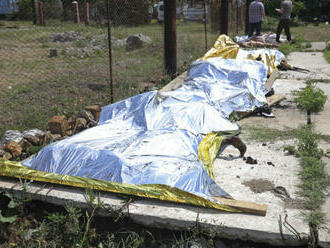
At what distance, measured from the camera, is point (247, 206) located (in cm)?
303

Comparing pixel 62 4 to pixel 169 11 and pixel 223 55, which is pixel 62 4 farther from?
pixel 223 55

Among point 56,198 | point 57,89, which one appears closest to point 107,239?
point 56,198

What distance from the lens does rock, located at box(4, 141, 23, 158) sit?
4324 mm

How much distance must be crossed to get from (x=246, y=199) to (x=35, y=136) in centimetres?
265

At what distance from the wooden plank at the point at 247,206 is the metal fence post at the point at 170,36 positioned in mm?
5538

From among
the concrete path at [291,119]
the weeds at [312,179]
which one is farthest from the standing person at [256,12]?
the weeds at [312,179]

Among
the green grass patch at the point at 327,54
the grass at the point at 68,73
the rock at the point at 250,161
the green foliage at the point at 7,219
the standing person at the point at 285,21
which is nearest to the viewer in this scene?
the green foliage at the point at 7,219

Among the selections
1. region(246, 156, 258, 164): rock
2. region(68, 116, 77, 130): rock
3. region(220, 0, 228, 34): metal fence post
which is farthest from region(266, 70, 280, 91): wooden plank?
region(220, 0, 228, 34): metal fence post

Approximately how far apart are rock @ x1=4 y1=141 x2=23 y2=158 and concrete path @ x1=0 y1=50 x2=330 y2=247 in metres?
0.80

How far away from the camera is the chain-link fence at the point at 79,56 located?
238 inches

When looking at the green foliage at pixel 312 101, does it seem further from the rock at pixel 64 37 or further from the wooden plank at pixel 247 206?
the rock at pixel 64 37

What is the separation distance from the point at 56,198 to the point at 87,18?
25.8 feet

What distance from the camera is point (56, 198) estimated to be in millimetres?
3258

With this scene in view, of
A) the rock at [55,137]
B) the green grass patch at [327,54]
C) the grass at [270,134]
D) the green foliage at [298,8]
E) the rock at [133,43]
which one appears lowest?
the grass at [270,134]
